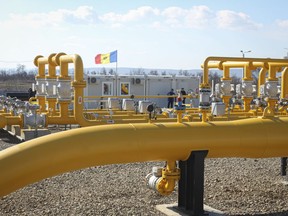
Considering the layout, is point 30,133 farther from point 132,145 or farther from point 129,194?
point 132,145

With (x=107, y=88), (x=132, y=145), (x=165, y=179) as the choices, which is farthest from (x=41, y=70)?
(x=132, y=145)

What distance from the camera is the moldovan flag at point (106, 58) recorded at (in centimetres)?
2452

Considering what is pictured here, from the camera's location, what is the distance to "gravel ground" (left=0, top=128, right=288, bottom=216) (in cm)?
591

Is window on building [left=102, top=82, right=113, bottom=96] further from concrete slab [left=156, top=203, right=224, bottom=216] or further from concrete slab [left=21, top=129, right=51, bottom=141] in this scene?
concrete slab [left=156, top=203, right=224, bottom=216]

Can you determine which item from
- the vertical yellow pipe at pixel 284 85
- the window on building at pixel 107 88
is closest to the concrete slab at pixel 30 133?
the vertical yellow pipe at pixel 284 85

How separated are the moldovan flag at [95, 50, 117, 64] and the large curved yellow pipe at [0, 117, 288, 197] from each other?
19119mm

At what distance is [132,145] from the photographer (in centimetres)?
502

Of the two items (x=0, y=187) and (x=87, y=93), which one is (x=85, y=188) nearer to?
(x=0, y=187)

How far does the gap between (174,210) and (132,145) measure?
4.11ft

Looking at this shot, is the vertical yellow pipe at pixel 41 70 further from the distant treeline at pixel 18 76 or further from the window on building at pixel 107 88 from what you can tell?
the distant treeline at pixel 18 76

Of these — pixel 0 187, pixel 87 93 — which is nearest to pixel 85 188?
pixel 0 187

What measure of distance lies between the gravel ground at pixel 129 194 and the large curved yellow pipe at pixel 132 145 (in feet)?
3.10

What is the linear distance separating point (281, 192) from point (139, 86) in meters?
14.9

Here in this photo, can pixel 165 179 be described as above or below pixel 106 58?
below
